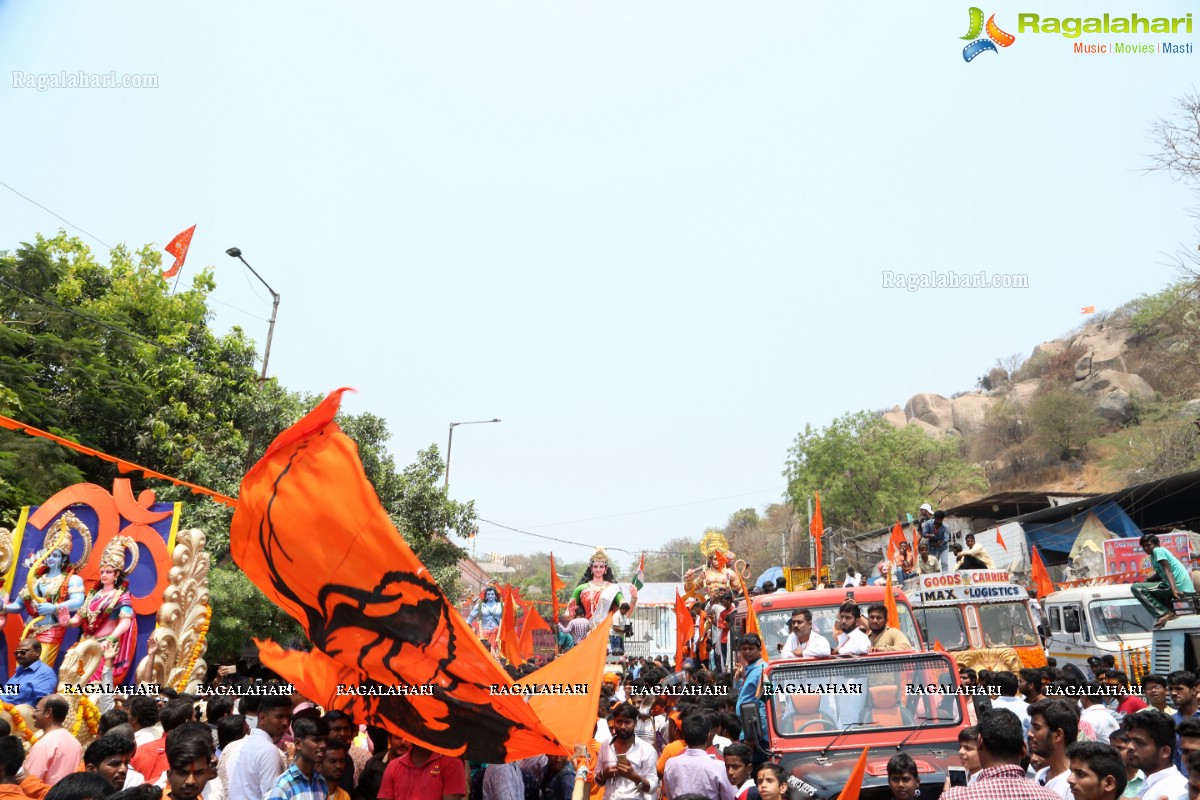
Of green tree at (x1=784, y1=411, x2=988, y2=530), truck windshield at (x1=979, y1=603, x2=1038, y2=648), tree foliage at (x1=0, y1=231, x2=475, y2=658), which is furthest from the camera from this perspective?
green tree at (x1=784, y1=411, x2=988, y2=530)

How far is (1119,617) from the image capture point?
1480 cm

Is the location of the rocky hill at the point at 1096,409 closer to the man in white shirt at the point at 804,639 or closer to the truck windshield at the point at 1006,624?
the truck windshield at the point at 1006,624

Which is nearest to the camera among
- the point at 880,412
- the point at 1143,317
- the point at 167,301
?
the point at 167,301

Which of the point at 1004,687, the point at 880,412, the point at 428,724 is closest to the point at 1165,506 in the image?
the point at 1004,687

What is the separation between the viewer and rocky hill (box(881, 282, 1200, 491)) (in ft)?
166

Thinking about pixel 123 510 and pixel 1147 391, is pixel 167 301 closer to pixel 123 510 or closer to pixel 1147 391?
pixel 123 510

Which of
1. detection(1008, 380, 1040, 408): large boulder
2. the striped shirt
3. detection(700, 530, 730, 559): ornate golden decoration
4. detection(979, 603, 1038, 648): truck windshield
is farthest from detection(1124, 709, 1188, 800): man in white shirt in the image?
detection(1008, 380, 1040, 408): large boulder

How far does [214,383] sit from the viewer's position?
2419 cm

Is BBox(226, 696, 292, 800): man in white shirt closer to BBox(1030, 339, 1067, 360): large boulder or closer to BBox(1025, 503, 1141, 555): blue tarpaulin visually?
BBox(1025, 503, 1141, 555): blue tarpaulin

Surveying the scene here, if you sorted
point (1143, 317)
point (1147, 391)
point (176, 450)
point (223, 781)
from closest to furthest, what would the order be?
1. point (223, 781)
2. point (176, 450)
3. point (1147, 391)
4. point (1143, 317)

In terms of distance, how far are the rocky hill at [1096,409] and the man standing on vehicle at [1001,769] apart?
42.5m

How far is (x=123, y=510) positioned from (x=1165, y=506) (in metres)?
27.3

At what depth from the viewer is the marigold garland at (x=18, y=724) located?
274 inches

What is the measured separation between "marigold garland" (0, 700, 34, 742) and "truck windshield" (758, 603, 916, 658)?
7534mm
